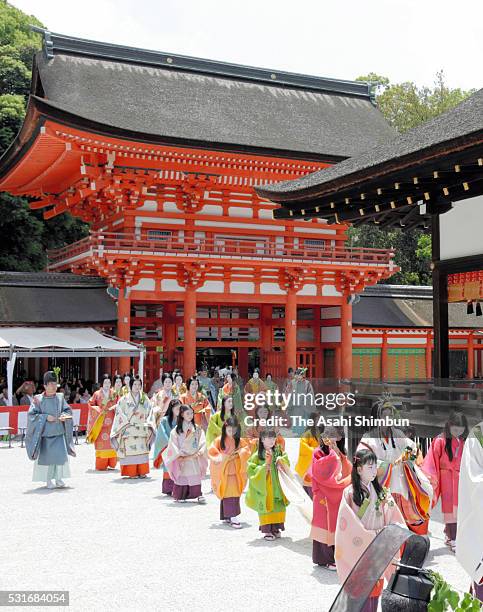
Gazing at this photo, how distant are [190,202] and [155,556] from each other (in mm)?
16750

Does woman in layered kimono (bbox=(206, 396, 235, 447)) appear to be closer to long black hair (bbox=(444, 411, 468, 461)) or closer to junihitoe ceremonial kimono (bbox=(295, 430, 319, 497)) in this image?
junihitoe ceremonial kimono (bbox=(295, 430, 319, 497))

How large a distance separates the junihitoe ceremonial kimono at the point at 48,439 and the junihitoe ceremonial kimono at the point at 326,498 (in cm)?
540

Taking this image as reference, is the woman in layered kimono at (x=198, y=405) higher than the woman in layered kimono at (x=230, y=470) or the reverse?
higher

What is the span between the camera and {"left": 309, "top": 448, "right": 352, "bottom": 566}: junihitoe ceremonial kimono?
694cm

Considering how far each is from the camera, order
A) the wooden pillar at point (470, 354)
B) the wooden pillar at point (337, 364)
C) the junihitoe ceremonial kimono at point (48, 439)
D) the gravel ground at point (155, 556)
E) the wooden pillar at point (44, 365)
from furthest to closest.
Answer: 1. the wooden pillar at point (470, 354)
2. the wooden pillar at point (337, 364)
3. the wooden pillar at point (44, 365)
4. the junihitoe ceremonial kimono at point (48, 439)
5. the gravel ground at point (155, 556)

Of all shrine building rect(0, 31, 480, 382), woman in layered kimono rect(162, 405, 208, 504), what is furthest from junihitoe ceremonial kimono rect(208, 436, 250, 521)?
shrine building rect(0, 31, 480, 382)

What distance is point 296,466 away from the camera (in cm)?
923

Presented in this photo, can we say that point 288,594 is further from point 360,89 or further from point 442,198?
point 360,89

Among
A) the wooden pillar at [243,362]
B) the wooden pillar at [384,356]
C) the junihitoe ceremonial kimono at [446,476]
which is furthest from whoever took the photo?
the wooden pillar at [384,356]

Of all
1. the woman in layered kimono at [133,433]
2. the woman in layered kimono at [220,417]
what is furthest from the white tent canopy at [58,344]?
the woman in layered kimono at [220,417]

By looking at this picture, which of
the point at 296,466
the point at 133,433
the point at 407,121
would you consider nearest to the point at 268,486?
the point at 296,466

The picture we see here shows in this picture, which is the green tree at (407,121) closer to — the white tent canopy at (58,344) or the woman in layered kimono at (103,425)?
the white tent canopy at (58,344)

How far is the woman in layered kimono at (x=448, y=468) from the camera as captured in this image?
25.1 ft

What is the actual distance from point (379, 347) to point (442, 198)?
14.7 metres
